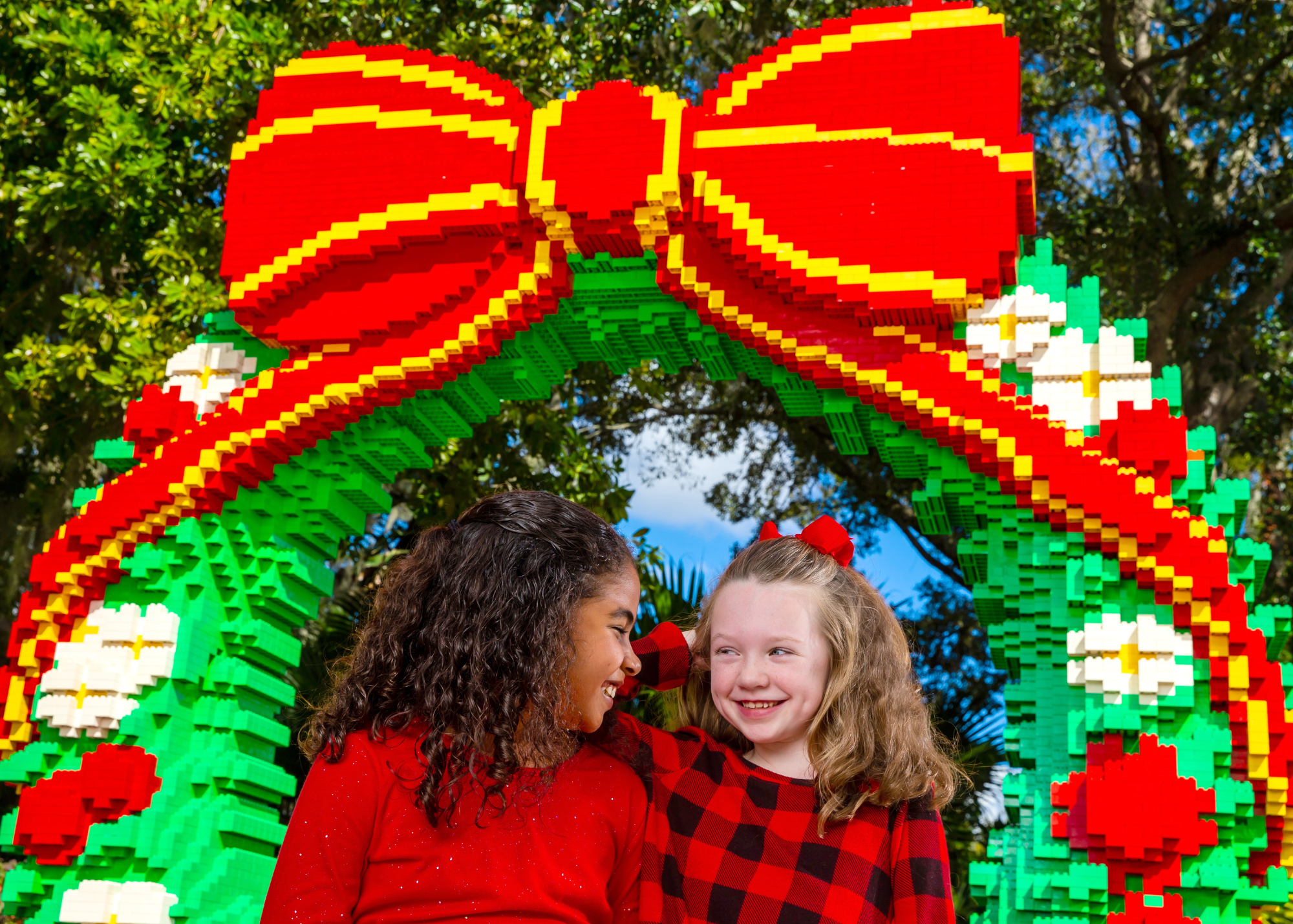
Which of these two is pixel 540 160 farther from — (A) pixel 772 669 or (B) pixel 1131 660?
(B) pixel 1131 660

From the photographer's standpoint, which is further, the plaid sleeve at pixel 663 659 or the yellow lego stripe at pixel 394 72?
the yellow lego stripe at pixel 394 72

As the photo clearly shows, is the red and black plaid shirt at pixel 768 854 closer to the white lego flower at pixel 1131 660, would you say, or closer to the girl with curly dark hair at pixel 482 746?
the girl with curly dark hair at pixel 482 746

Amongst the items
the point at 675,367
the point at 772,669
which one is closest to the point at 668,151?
the point at 675,367

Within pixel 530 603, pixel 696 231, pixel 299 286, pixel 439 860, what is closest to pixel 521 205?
pixel 696 231

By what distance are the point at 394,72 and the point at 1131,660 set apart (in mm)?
2764

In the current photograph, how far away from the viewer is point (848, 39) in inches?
131

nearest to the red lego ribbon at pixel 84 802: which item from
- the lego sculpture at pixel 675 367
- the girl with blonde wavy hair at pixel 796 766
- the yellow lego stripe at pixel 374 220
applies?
the lego sculpture at pixel 675 367

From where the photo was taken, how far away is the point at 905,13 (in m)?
3.32

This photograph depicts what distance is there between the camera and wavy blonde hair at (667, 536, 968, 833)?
2.16 metres

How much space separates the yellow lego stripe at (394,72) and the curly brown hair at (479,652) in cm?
190

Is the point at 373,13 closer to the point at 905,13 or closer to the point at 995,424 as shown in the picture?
the point at 905,13

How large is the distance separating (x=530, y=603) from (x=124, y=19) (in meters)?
5.75

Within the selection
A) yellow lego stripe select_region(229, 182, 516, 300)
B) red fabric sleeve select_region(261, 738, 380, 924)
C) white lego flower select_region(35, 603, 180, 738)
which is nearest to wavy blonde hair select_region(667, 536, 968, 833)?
red fabric sleeve select_region(261, 738, 380, 924)

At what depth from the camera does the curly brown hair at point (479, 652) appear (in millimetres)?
1919
